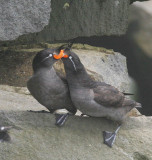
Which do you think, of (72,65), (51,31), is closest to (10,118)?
(72,65)

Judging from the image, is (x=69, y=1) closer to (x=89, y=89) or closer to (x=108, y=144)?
(x=89, y=89)

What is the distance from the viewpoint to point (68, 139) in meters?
3.81

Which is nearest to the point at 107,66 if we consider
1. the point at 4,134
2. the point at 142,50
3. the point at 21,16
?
the point at 21,16

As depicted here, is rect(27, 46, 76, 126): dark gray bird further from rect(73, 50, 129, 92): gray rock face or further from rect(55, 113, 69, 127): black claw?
rect(73, 50, 129, 92): gray rock face

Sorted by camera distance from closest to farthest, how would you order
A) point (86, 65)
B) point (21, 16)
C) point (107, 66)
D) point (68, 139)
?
1. point (68, 139)
2. point (21, 16)
3. point (86, 65)
4. point (107, 66)

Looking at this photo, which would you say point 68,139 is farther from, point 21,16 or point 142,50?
point 142,50

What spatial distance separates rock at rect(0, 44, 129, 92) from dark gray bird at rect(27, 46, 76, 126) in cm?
159

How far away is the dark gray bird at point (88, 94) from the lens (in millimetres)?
3793

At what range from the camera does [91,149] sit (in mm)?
3814

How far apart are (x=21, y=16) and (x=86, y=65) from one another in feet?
4.88

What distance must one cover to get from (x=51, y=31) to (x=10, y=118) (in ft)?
7.75

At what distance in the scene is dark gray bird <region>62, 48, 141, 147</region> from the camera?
3.79 metres

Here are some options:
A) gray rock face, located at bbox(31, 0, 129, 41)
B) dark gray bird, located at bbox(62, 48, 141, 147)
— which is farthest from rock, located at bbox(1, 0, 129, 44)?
dark gray bird, located at bbox(62, 48, 141, 147)

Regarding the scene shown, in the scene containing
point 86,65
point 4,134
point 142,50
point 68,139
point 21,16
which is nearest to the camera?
point 4,134
